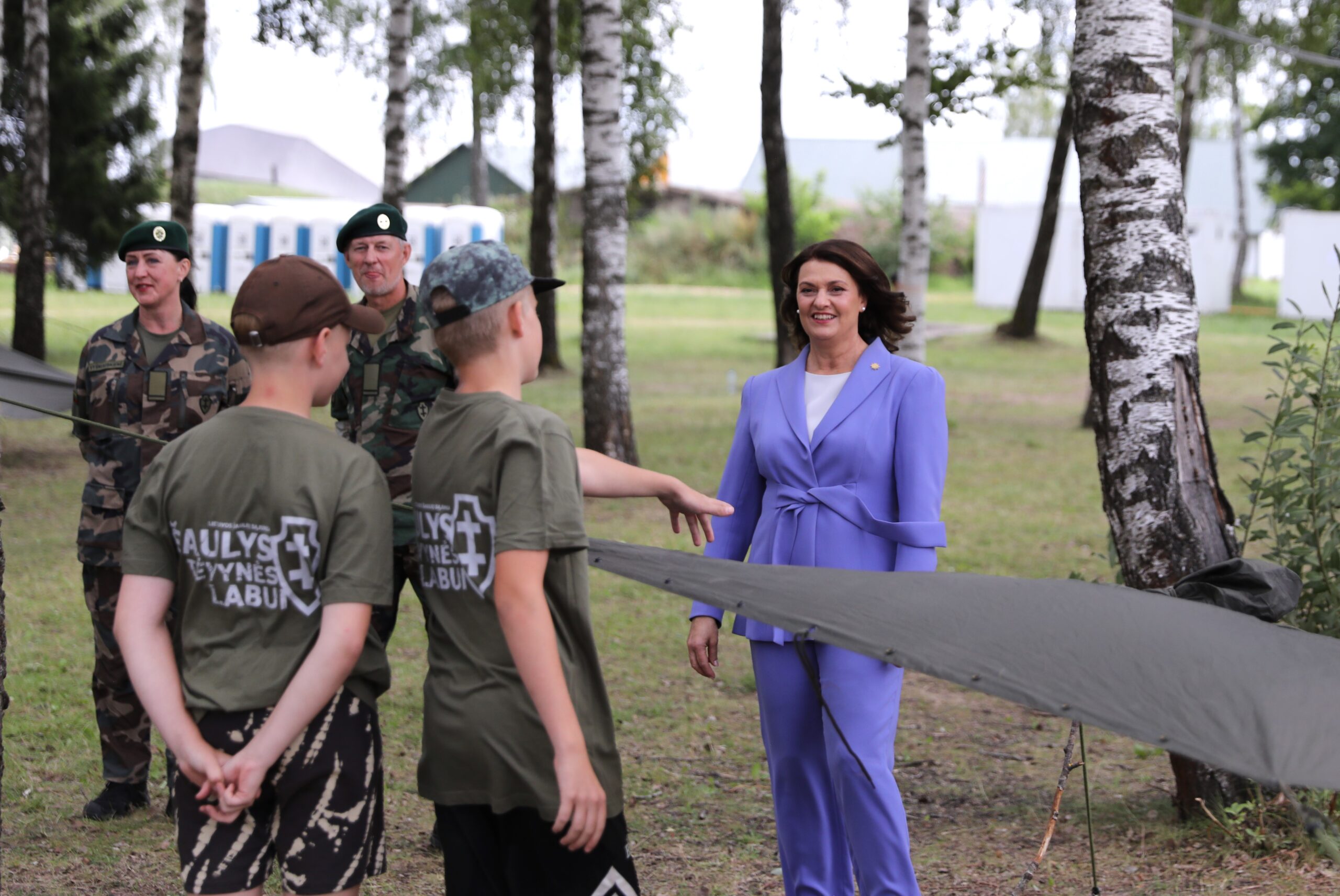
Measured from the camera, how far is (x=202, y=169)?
6475 cm

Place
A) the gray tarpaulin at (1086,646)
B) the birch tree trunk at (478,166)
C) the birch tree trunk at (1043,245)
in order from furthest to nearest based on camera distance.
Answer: the birch tree trunk at (478,166), the birch tree trunk at (1043,245), the gray tarpaulin at (1086,646)

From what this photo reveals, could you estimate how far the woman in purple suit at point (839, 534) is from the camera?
126 inches

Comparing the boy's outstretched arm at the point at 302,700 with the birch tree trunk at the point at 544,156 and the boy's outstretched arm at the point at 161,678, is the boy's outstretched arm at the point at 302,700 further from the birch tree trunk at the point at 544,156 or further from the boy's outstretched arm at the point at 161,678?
the birch tree trunk at the point at 544,156

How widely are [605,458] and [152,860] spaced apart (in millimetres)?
2589

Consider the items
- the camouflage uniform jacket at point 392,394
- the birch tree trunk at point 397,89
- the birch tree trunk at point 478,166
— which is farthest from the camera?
the birch tree trunk at point 478,166

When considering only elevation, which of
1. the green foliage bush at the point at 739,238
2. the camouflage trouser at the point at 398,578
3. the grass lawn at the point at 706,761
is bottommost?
the grass lawn at the point at 706,761

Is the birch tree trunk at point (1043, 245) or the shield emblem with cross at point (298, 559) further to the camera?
the birch tree trunk at point (1043, 245)

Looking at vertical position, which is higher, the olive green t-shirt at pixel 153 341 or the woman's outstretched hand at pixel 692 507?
the olive green t-shirt at pixel 153 341

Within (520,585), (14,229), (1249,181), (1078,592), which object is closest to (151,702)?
(520,585)

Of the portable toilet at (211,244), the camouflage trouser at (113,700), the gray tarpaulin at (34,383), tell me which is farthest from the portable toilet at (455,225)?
the camouflage trouser at (113,700)

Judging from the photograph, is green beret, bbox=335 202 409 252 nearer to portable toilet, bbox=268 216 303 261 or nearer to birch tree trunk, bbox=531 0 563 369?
birch tree trunk, bbox=531 0 563 369

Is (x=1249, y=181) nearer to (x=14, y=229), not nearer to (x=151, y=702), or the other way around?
(x=14, y=229)

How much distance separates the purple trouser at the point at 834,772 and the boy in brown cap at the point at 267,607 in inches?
47.8

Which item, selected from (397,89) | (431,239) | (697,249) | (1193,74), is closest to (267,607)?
(397,89)
